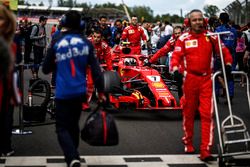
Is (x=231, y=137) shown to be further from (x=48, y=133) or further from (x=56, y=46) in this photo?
(x=56, y=46)

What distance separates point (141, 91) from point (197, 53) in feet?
14.6

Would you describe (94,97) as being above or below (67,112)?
below

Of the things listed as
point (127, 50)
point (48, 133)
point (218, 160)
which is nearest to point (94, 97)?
point (127, 50)

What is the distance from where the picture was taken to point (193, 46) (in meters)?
8.50

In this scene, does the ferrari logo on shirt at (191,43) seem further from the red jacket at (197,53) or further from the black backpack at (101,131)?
the black backpack at (101,131)

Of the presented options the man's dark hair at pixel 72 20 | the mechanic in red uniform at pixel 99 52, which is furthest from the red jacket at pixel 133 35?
the man's dark hair at pixel 72 20

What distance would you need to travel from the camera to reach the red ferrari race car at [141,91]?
1195cm

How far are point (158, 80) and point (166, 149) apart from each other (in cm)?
358

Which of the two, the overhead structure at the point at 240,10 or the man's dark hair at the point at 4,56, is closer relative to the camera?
the man's dark hair at the point at 4,56

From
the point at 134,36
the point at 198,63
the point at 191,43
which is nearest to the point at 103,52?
the point at 191,43

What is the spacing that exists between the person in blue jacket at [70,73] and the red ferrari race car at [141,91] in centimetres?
375

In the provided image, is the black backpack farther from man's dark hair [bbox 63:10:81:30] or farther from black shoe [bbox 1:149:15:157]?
black shoe [bbox 1:149:15:157]

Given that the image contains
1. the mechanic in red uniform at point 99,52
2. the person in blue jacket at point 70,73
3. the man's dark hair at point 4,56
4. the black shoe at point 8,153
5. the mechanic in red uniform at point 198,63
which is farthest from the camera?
the mechanic in red uniform at point 99,52

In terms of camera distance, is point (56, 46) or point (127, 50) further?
point (127, 50)
